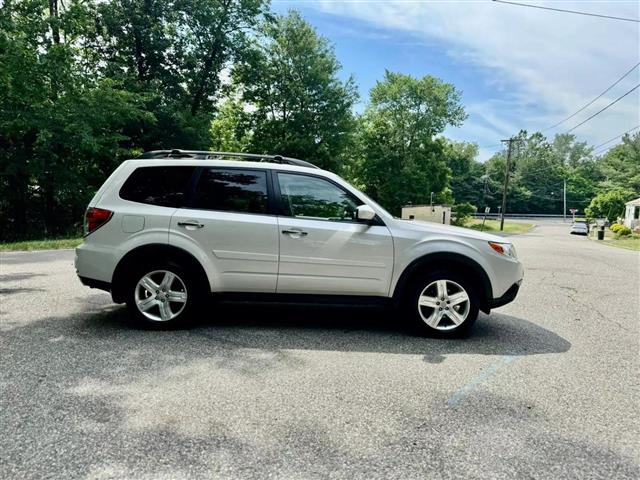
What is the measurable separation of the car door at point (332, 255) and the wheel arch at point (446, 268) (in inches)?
6.2

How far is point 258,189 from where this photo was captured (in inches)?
189

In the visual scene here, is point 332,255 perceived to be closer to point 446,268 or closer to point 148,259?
point 446,268

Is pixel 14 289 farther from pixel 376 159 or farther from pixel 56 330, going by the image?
pixel 376 159

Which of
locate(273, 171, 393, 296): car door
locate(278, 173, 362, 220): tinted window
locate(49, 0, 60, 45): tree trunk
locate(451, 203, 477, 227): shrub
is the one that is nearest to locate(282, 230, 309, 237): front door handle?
locate(273, 171, 393, 296): car door

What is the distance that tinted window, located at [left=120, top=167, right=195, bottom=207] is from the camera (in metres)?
4.77

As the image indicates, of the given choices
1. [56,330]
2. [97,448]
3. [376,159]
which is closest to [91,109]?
[56,330]

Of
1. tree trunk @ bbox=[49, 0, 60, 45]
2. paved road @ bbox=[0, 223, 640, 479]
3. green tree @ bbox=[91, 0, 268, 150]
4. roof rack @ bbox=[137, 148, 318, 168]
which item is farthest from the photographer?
green tree @ bbox=[91, 0, 268, 150]

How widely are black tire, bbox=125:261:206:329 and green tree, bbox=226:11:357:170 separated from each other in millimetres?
32328

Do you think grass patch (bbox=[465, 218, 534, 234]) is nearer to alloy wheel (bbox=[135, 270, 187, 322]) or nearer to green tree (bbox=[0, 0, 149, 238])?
green tree (bbox=[0, 0, 149, 238])

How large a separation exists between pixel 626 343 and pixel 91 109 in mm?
19332

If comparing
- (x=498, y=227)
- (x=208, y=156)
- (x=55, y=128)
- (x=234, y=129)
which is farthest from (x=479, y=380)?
(x=498, y=227)

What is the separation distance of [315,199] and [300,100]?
33854 mm

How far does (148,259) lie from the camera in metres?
4.64

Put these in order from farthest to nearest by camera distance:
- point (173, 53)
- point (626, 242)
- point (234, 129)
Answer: point (234, 129) < point (626, 242) < point (173, 53)
